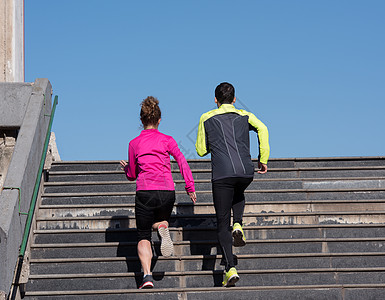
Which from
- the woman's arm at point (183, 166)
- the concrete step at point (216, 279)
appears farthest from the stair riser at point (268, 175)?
the woman's arm at point (183, 166)

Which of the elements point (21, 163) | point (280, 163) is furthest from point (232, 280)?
point (280, 163)

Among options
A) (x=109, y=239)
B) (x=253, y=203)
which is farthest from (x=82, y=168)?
(x=253, y=203)

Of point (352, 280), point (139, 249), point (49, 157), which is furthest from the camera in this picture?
point (49, 157)

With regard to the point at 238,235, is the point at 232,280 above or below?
below

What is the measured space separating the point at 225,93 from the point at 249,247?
185 cm

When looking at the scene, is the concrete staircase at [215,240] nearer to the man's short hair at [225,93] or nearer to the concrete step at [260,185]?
the concrete step at [260,185]

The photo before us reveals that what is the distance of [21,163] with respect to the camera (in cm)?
710

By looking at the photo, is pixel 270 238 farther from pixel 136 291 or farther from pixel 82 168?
pixel 82 168

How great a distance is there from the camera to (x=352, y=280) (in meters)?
7.04

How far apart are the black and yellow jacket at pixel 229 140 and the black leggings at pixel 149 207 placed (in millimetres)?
532

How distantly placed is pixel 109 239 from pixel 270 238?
75.5 inches

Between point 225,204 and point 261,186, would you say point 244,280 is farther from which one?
point 261,186

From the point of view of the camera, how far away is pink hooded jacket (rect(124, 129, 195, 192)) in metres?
6.62

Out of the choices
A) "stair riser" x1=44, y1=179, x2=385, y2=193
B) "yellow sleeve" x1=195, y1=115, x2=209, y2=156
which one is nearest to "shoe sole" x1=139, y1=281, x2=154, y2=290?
"yellow sleeve" x1=195, y1=115, x2=209, y2=156
